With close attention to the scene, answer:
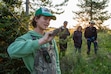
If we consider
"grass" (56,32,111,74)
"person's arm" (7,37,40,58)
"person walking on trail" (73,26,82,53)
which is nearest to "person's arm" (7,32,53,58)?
"person's arm" (7,37,40,58)

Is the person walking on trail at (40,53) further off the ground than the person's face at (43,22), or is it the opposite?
the person's face at (43,22)

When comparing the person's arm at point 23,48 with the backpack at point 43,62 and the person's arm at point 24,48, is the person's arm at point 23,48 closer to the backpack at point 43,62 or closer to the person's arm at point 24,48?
the person's arm at point 24,48

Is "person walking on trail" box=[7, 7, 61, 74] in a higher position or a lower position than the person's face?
lower

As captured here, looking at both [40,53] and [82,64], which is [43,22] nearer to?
[40,53]

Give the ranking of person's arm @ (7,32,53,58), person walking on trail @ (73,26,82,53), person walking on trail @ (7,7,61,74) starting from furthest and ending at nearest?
person walking on trail @ (73,26,82,53), person walking on trail @ (7,7,61,74), person's arm @ (7,32,53,58)

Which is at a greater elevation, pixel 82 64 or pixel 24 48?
pixel 24 48

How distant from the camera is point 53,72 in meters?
2.55

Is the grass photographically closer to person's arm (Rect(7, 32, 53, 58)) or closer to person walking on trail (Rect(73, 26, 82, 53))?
person walking on trail (Rect(73, 26, 82, 53))

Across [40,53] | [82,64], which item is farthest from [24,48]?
[82,64]

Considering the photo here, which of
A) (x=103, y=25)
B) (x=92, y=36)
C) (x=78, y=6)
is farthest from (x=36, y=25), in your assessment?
(x=78, y=6)

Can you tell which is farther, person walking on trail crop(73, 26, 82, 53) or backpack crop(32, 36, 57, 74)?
person walking on trail crop(73, 26, 82, 53)

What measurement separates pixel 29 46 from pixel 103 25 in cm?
3135

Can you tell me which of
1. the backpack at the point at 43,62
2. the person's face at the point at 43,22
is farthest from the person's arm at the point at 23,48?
the person's face at the point at 43,22

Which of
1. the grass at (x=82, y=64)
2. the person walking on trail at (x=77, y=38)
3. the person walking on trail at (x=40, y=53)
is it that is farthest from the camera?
the person walking on trail at (x=77, y=38)
